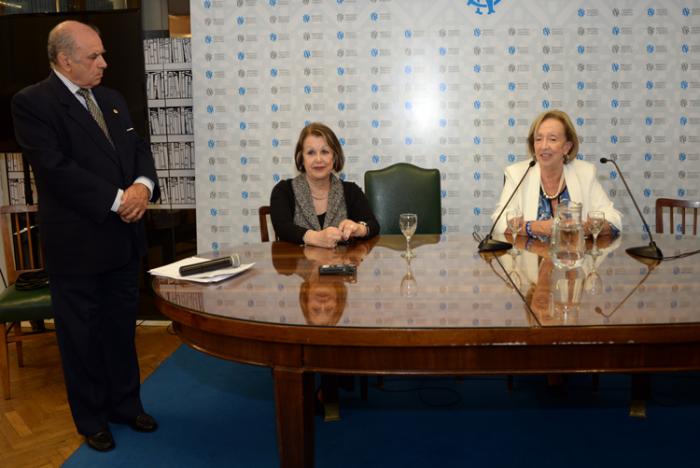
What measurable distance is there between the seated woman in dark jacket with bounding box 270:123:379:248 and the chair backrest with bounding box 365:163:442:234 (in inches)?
12.4

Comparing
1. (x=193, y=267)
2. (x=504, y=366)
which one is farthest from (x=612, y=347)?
(x=193, y=267)

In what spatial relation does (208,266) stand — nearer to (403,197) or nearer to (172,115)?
(403,197)

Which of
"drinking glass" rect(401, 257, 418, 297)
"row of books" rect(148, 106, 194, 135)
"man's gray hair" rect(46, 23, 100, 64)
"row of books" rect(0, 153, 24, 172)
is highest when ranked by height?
"man's gray hair" rect(46, 23, 100, 64)

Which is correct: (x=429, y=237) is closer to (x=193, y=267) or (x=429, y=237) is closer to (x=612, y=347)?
(x=193, y=267)

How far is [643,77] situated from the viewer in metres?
3.68

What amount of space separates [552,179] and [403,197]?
0.77m

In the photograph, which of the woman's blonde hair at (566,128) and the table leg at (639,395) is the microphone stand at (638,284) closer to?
the table leg at (639,395)

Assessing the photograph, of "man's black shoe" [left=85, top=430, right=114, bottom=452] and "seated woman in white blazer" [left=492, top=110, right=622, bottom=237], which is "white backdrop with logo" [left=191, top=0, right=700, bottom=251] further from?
"man's black shoe" [left=85, top=430, right=114, bottom=452]

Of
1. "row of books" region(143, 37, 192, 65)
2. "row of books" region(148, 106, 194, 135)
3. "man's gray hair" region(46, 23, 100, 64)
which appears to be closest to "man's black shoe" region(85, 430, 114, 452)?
"man's gray hair" region(46, 23, 100, 64)

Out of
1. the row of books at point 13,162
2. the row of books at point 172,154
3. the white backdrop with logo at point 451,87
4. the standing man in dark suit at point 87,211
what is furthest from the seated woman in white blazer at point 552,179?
the row of books at point 13,162

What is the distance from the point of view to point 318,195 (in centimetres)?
287

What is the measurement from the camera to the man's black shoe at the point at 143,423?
2.50 m

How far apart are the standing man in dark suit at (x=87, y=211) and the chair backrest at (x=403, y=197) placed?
48.7 inches

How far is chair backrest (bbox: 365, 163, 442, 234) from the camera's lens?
3227 millimetres
